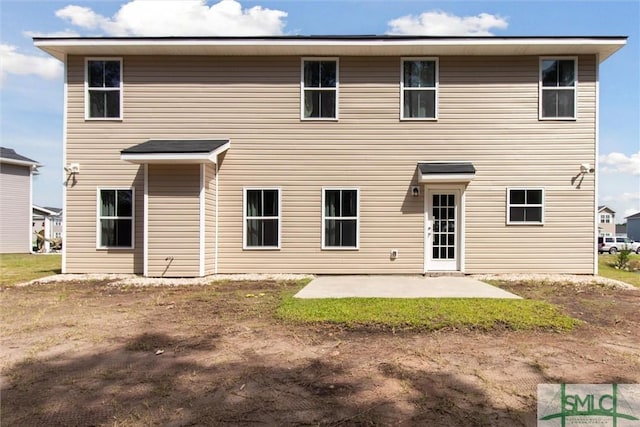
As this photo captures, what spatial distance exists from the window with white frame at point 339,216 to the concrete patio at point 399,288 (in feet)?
2.95

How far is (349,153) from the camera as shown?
33.3 feet

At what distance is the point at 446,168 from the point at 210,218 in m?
5.50

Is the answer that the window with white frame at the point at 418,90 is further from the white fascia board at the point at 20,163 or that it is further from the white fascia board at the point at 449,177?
the white fascia board at the point at 20,163

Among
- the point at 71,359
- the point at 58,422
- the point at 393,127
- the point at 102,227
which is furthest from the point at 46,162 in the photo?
the point at 58,422

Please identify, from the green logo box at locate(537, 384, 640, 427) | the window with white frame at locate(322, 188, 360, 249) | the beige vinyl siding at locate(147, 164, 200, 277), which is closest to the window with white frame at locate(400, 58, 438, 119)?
the window with white frame at locate(322, 188, 360, 249)

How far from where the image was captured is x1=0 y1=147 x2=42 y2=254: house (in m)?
20.0

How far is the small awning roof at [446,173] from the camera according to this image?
9.42 meters

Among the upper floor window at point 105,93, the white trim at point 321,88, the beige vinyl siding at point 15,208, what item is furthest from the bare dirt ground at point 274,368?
the beige vinyl siding at point 15,208

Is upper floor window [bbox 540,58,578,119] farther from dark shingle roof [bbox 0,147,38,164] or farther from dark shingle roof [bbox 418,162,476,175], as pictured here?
dark shingle roof [bbox 0,147,38,164]

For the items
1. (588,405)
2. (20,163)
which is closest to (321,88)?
(588,405)

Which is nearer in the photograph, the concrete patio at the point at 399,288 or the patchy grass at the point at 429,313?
the patchy grass at the point at 429,313

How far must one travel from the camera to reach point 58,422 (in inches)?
111

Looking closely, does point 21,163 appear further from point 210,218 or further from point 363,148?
point 363,148

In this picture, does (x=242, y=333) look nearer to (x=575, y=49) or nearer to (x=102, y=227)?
(x=102, y=227)
